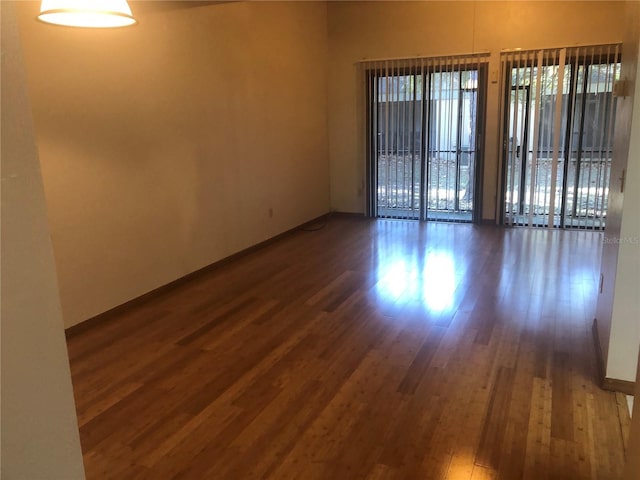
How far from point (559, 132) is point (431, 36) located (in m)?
2.12

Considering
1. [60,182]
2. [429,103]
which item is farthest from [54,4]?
[429,103]

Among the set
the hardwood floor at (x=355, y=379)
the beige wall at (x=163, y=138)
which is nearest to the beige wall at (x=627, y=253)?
the hardwood floor at (x=355, y=379)

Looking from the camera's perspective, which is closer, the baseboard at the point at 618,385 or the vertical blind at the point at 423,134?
the baseboard at the point at 618,385

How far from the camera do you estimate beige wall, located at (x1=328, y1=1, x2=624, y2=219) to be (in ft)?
20.3

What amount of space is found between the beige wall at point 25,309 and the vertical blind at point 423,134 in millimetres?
6592

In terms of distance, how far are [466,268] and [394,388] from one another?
8.18 feet

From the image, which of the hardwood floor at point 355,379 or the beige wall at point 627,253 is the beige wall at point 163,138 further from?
the beige wall at point 627,253

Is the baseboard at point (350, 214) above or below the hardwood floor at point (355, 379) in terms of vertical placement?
above

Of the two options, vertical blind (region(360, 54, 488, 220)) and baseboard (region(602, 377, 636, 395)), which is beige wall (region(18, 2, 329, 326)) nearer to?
vertical blind (region(360, 54, 488, 220))

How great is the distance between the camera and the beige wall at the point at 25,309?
0.83m

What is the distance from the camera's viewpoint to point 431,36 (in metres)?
6.83

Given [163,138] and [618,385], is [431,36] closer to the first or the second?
[163,138]

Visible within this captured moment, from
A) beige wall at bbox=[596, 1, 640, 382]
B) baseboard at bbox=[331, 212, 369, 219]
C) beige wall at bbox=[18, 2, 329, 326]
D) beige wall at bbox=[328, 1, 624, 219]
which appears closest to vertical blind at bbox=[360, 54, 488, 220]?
beige wall at bbox=[328, 1, 624, 219]

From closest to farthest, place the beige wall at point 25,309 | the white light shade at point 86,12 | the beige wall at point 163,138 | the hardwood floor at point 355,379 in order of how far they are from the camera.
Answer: the beige wall at point 25,309, the white light shade at point 86,12, the hardwood floor at point 355,379, the beige wall at point 163,138
